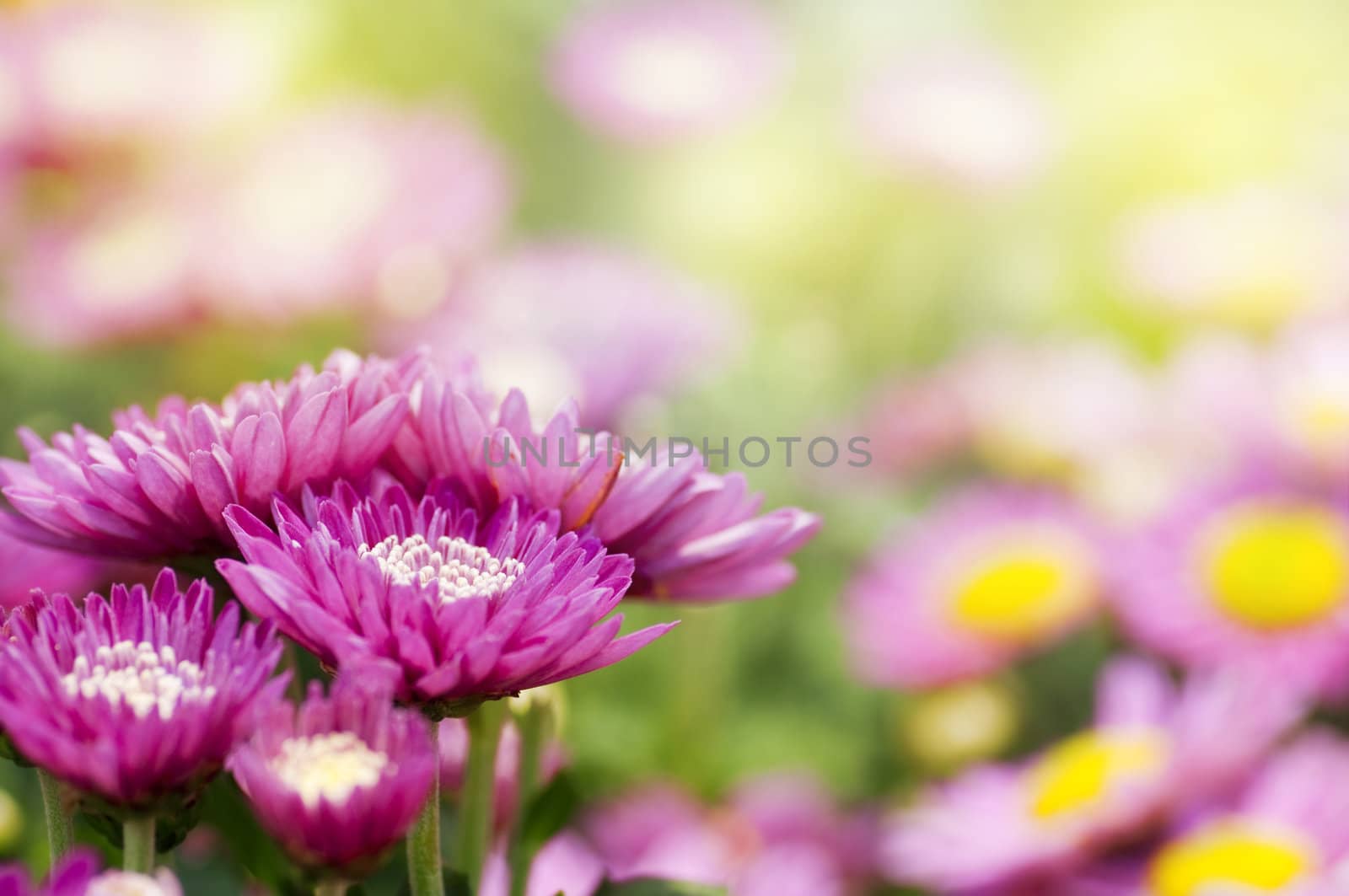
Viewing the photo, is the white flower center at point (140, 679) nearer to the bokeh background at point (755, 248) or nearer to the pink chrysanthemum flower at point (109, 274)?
the bokeh background at point (755, 248)

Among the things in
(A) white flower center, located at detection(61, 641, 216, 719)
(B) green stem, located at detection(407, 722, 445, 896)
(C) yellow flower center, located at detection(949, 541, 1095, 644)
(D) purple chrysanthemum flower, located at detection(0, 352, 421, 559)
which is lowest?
(B) green stem, located at detection(407, 722, 445, 896)

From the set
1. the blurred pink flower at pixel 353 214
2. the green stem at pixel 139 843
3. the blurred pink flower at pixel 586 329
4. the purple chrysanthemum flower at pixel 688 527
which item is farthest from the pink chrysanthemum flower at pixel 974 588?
the green stem at pixel 139 843

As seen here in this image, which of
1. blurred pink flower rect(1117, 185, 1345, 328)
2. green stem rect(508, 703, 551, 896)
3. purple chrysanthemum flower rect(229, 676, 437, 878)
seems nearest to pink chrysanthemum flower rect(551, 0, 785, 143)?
blurred pink flower rect(1117, 185, 1345, 328)

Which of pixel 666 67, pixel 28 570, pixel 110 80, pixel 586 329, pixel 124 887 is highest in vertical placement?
pixel 666 67

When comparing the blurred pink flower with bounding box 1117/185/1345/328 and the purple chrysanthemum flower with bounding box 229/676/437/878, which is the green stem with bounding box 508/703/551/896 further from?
the blurred pink flower with bounding box 1117/185/1345/328

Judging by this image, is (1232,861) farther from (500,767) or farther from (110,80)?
(110,80)

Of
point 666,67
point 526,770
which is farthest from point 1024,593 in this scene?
point 666,67

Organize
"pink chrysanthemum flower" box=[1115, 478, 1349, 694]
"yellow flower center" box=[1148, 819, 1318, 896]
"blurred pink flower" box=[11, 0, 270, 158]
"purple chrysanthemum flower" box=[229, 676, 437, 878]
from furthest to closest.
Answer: "blurred pink flower" box=[11, 0, 270, 158] < "pink chrysanthemum flower" box=[1115, 478, 1349, 694] < "yellow flower center" box=[1148, 819, 1318, 896] < "purple chrysanthemum flower" box=[229, 676, 437, 878]
